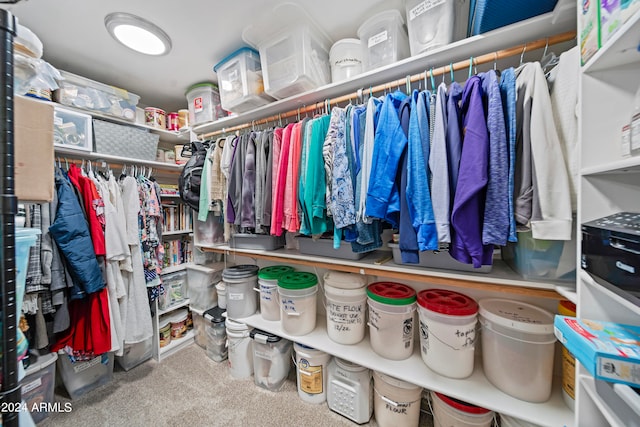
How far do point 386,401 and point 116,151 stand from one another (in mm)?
2510

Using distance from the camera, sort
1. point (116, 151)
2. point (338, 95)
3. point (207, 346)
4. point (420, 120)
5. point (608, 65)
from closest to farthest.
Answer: point (608, 65)
point (420, 120)
point (338, 95)
point (116, 151)
point (207, 346)

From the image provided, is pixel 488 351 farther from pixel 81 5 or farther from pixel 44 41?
pixel 44 41

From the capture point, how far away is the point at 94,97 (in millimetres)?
1551

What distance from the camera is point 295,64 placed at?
4.11 feet

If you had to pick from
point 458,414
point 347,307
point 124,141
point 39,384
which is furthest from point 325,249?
point 39,384

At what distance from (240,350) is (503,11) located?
2.37 metres

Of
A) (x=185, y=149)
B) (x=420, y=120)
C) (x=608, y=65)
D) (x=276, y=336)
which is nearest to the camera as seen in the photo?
(x=608, y=65)

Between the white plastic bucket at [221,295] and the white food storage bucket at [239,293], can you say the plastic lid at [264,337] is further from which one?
the white plastic bucket at [221,295]

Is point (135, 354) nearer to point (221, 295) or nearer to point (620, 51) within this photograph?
point (221, 295)

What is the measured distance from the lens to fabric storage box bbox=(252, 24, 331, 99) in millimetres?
1233


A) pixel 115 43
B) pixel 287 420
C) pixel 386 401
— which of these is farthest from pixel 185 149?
pixel 386 401

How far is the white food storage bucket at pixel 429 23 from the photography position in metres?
0.96

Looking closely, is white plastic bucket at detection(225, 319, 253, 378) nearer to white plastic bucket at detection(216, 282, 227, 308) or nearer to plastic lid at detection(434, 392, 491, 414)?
white plastic bucket at detection(216, 282, 227, 308)

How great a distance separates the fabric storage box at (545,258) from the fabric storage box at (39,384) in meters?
2.67
